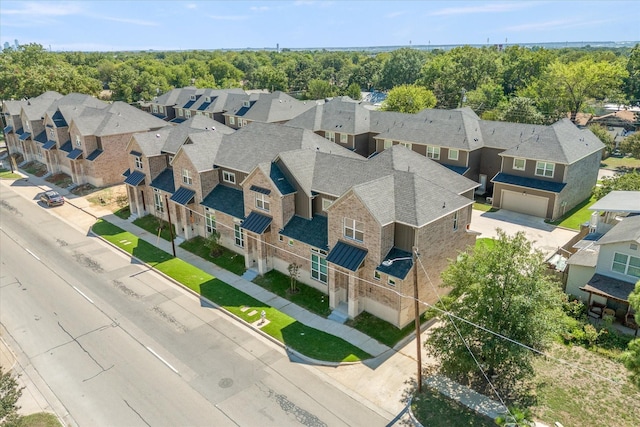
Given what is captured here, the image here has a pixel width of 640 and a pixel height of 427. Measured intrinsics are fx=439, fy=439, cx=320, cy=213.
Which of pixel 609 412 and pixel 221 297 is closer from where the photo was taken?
pixel 609 412

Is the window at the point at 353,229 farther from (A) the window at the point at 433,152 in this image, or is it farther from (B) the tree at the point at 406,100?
(B) the tree at the point at 406,100

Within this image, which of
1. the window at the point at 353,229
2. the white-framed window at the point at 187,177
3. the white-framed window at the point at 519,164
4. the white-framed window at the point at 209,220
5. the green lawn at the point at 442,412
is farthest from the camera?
the white-framed window at the point at 519,164

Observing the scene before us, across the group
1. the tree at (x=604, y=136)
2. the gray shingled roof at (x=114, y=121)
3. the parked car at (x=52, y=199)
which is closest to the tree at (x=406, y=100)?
Answer: the tree at (x=604, y=136)

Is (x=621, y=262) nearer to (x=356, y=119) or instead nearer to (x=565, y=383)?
(x=565, y=383)

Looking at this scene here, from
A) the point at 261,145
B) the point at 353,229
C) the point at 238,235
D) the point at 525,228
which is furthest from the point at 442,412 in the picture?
the point at 525,228

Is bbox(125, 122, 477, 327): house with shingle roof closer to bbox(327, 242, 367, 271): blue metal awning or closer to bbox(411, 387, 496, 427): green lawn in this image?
bbox(327, 242, 367, 271): blue metal awning

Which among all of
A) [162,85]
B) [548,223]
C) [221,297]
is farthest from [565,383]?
[162,85]
